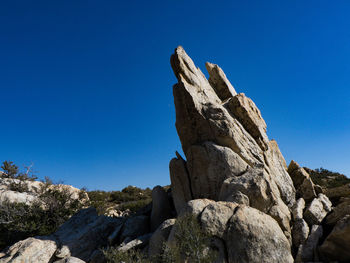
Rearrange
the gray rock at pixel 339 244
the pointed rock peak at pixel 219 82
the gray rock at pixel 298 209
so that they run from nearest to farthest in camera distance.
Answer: the gray rock at pixel 339 244
the gray rock at pixel 298 209
the pointed rock peak at pixel 219 82

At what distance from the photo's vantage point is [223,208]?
436 inches

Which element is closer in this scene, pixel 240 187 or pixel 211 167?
pixel 240 187

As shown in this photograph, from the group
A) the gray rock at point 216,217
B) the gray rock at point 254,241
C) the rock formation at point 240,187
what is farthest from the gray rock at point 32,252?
the gray rock at point 254,241

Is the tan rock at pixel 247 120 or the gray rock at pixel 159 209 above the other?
the tan rock at pixel 247 120

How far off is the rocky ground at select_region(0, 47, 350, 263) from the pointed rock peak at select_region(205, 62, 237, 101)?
256cm

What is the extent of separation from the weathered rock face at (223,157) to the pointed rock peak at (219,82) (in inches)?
132

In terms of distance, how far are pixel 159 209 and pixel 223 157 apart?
7.44m

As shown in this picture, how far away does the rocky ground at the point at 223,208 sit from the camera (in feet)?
31.8

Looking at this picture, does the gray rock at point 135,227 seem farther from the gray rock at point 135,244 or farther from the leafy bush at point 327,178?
the leafy bush at point 327,178

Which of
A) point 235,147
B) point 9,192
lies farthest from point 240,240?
point 9,192

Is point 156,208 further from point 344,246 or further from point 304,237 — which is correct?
point 344,246

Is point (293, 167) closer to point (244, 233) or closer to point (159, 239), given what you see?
point (244, 233)

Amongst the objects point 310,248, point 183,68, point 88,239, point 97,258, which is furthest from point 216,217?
point 183,68

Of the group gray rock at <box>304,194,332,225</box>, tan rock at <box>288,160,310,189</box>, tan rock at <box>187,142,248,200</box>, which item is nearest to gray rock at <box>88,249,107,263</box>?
tan rock at <box>187,142,248,200</box>
